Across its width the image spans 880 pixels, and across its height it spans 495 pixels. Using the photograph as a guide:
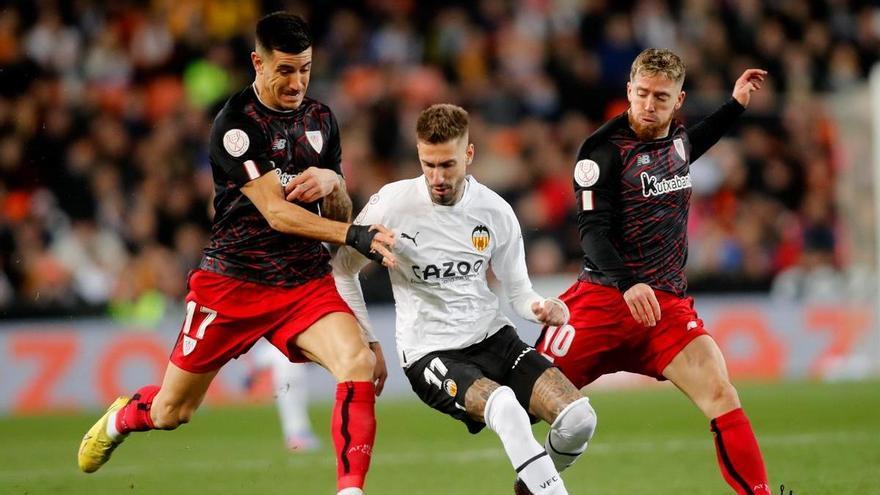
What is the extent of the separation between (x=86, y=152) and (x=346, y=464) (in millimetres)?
10594

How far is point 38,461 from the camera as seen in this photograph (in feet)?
35.8

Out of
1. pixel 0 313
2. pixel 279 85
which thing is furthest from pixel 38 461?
pixel 279 85

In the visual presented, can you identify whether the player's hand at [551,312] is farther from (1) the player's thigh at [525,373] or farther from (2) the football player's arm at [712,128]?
(2) the football player's arm at [712,128]

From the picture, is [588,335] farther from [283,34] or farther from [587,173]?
[283,34]

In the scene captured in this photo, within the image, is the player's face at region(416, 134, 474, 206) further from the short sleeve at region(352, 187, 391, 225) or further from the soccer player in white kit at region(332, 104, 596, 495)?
the short sleeve at region(352, 187, 391, 225)

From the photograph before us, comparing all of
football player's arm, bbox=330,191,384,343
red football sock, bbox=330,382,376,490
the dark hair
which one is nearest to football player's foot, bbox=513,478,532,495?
red football sock, bbox=330,382,376,490

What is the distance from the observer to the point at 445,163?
6.89 metres

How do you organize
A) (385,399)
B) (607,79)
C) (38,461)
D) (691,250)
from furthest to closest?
(607,79)
(691,250)
(385,399)
(38,461)

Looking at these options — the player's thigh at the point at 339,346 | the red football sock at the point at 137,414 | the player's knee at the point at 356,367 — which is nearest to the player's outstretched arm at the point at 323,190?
the player's thigh at the point at 339,346

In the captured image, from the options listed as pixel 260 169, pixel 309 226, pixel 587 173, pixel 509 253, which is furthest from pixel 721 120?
pixel 260 169

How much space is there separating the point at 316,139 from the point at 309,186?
0.38 metres

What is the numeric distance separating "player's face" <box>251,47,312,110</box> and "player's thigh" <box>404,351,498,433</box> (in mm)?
1515

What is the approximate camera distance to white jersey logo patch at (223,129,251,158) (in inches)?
281

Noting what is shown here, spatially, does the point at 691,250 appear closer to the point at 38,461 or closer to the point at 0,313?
the point at 0,313
